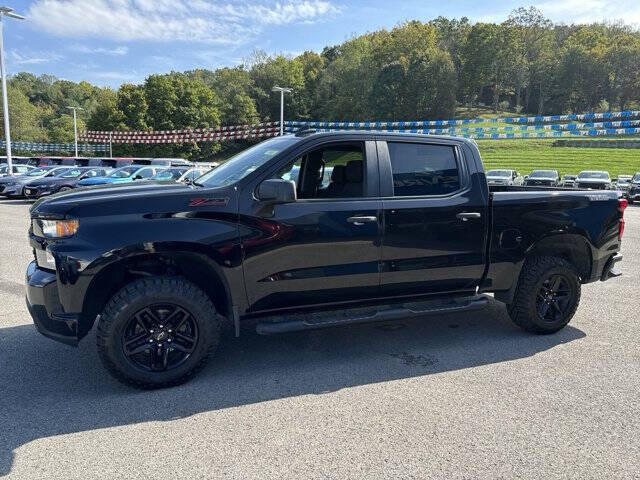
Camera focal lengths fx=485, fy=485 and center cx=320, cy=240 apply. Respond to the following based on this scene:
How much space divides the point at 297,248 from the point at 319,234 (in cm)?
21

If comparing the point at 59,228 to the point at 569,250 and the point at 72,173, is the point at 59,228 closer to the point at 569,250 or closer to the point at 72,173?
the point at 569,250

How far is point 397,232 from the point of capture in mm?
4023

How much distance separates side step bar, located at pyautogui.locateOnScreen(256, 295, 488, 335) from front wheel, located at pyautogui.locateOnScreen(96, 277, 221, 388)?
466 mm

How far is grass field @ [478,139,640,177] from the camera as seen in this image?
41.2 meters

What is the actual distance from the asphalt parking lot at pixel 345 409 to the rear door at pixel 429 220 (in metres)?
0.71

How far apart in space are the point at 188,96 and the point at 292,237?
68693 millimetres

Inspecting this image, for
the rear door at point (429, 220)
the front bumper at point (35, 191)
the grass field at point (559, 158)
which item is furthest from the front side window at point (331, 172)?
the grass field at point (559, 158)

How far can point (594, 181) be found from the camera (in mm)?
24016

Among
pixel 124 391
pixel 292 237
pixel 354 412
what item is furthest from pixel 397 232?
pixel 124 391

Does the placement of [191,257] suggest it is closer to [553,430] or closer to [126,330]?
A: [126,330]

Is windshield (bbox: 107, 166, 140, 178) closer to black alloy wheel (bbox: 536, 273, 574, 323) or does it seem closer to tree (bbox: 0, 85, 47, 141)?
black alloy wheel (bbox: 536, 273, 574, 323)

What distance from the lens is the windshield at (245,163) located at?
3.88m

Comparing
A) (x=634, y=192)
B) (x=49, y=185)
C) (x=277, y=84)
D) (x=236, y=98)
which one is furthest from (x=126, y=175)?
(x=277, y=84)

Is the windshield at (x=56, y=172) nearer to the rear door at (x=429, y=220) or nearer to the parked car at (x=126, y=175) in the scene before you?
the parked car at (x=126, y=175)
